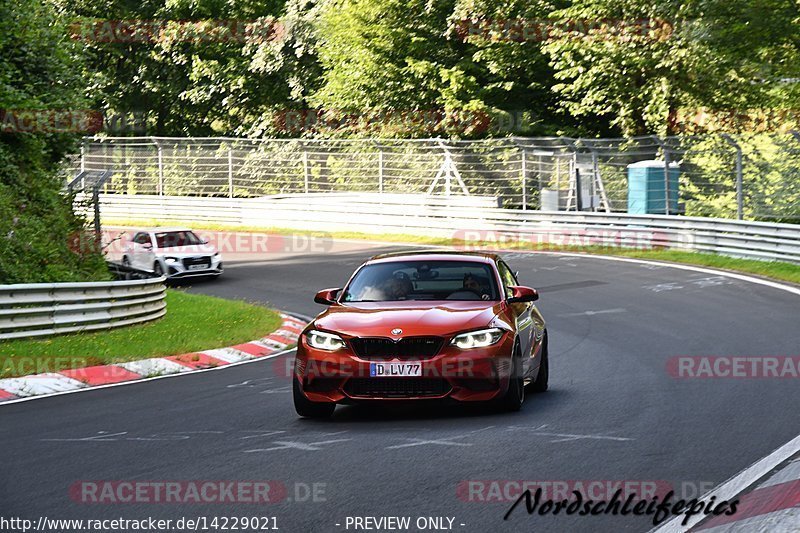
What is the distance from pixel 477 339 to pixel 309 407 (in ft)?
5.01

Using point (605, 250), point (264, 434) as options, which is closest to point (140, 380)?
point (264, 434)

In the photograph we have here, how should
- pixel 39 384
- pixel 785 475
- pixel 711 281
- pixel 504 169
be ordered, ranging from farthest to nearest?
pixel 504 169 < pixel 711 281 < pixel 39 384 < pixel 785 475

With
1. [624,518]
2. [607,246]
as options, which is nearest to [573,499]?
[624,518]

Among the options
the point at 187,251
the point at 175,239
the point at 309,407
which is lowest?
the point at 309,407

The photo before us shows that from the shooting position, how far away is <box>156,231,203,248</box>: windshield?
91.0ft

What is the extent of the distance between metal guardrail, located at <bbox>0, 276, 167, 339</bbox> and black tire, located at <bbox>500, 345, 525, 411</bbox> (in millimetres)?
7319

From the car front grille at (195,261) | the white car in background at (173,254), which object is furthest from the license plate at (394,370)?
the car front grille at (195,261)

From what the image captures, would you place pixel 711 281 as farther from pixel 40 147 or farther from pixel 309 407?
pixel 309 407

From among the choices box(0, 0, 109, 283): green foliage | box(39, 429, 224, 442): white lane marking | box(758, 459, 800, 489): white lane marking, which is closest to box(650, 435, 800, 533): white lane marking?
box(758, 459, 800, 489): white lane marking

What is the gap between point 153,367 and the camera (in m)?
14.9

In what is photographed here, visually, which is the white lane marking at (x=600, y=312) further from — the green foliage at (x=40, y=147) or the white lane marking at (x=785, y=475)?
the white lane marking at (x=785, y=475)

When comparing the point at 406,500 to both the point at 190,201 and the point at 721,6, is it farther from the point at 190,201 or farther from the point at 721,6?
the point at 190,201

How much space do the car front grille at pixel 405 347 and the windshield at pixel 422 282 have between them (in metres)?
1.24

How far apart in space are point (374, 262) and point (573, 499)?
16.4 ft
